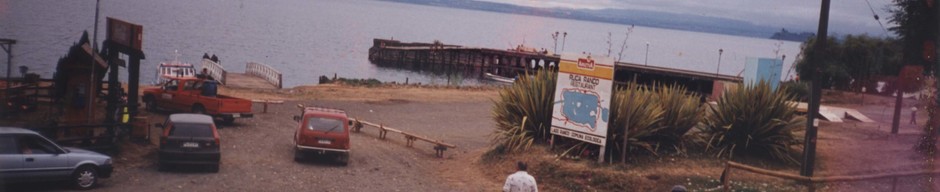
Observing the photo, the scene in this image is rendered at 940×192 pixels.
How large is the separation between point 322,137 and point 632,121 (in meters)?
7.48

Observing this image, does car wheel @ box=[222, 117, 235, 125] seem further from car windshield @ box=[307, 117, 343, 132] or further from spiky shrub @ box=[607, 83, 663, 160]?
spiky shrub @ box=[607, 83, 663, 160]

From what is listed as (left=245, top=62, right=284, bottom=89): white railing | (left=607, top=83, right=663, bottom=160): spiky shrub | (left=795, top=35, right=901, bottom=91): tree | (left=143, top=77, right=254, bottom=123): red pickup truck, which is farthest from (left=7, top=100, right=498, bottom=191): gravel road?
(left=795, top=35, right=901, bottom=91): tree

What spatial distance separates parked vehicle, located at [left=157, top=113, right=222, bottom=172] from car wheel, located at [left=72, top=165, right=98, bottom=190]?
2.29 meters

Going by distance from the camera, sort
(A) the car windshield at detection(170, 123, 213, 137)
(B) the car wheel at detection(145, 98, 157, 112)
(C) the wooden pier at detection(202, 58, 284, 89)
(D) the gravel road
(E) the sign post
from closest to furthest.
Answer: (D) the gravel road
(A) the car windshield at detection(170, 123, 213, 137)
(E) the sign post
(B) the car wheel at detection(145, 98, 157, 112)
(C) the wooden pier at detection(202, 58, 284, 89)

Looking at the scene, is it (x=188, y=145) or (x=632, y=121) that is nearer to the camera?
(x=188, y=145)

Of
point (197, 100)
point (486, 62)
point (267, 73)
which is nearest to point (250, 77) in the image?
point (267, 73)

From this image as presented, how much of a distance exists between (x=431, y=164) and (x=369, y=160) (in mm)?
1663

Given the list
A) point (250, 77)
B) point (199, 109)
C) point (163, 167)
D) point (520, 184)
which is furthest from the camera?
point (250, 77)

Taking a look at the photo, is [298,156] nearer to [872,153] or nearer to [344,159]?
[344,159]

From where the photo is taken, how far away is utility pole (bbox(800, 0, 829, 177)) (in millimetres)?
15148

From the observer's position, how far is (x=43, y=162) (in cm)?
1570

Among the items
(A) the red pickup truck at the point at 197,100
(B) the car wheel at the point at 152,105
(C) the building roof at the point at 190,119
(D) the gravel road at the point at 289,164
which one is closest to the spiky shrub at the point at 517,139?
(D) the gravel road at the point at 289,164

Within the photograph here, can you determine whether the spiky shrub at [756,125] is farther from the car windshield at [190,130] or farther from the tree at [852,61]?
the tree at [852,61]

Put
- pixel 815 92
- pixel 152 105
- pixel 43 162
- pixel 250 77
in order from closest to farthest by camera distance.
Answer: pixel 815 92
pixel 43 162
pixel 152 105
pixel 250 77
